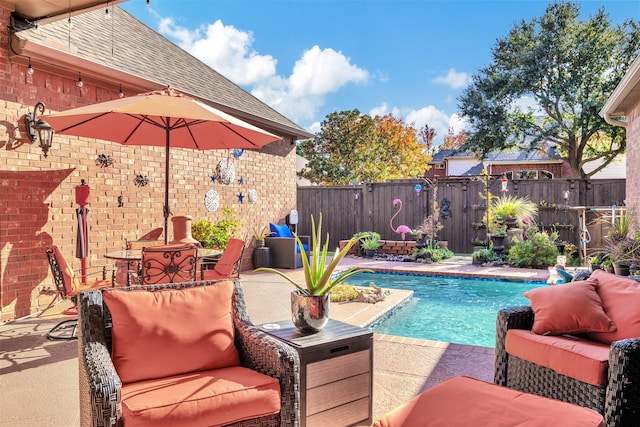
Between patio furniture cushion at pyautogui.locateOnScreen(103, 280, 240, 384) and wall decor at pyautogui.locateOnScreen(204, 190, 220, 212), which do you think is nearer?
patio furniture cushion at pyautogui.locateOnScreen(103, 280, 240, 384)

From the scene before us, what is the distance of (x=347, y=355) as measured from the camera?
263cm

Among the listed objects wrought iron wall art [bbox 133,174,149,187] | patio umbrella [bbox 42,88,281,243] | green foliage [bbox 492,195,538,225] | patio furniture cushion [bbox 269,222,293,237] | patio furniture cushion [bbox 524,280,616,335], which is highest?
patio umbrella [bbox 42,88,281,243]

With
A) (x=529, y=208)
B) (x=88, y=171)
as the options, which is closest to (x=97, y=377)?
(x=88, y=171)

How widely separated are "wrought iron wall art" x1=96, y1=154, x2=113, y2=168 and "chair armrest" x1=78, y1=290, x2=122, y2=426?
428 centimetres

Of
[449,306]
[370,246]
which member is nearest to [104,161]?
[449,306]

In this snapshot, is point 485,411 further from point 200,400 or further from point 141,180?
point 141,180

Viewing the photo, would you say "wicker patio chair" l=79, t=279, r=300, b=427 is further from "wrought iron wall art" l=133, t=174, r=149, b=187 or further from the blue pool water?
"wrought iron wall art" l=133, t=174, r=149, b=187

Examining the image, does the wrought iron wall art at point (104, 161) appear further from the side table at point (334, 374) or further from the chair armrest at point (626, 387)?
the chair armrest at point (626, 387)

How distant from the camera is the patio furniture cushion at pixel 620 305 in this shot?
2906 millimetres

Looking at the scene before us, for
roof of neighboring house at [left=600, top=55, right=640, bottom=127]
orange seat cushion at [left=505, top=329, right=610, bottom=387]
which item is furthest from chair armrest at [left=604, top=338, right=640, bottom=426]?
roof of neighboring house at [left=600, top=55, right=640, bottom=127]

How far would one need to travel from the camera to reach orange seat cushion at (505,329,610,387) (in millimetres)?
2588

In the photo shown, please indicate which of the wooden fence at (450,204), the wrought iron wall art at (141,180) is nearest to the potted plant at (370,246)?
the wooden fence at (450,204)

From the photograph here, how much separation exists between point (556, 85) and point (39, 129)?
15.5 m

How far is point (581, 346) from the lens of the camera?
2.82m
